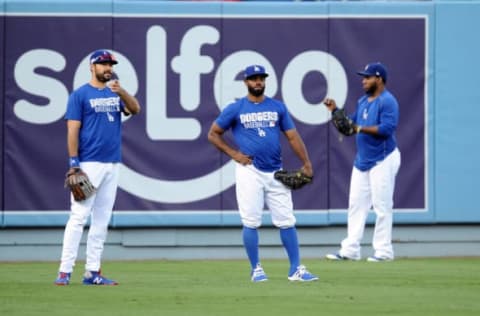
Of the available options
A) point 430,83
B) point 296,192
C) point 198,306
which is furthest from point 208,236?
point 198,306

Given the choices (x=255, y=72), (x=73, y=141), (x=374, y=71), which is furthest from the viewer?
(x=374, y=71)

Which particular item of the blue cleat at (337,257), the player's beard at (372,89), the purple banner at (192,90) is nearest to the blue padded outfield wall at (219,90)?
the purple banner at (192,90)

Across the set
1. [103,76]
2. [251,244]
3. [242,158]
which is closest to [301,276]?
[251,244]

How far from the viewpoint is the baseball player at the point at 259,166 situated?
464 inches

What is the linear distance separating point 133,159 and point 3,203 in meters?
1.75

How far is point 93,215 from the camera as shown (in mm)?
11555

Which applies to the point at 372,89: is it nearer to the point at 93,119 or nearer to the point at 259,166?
the point at 259,166

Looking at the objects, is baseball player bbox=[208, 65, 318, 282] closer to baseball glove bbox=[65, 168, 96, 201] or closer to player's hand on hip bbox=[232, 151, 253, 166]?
player's hand on hip bbox=[232, 151, 253, 166]

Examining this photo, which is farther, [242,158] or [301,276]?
[242,158]

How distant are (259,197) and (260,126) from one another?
674mm

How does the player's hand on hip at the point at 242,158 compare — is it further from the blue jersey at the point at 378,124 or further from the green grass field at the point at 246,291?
the blue jersey at the point at 378,124

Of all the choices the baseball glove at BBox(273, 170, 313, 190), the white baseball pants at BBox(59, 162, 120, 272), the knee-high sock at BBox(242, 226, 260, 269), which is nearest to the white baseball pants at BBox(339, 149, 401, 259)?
the baseball glove at BBox(273, 170, 313, 190)

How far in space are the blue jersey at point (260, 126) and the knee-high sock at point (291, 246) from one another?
61 centimetres

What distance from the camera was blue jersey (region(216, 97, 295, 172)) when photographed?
38.7ft
